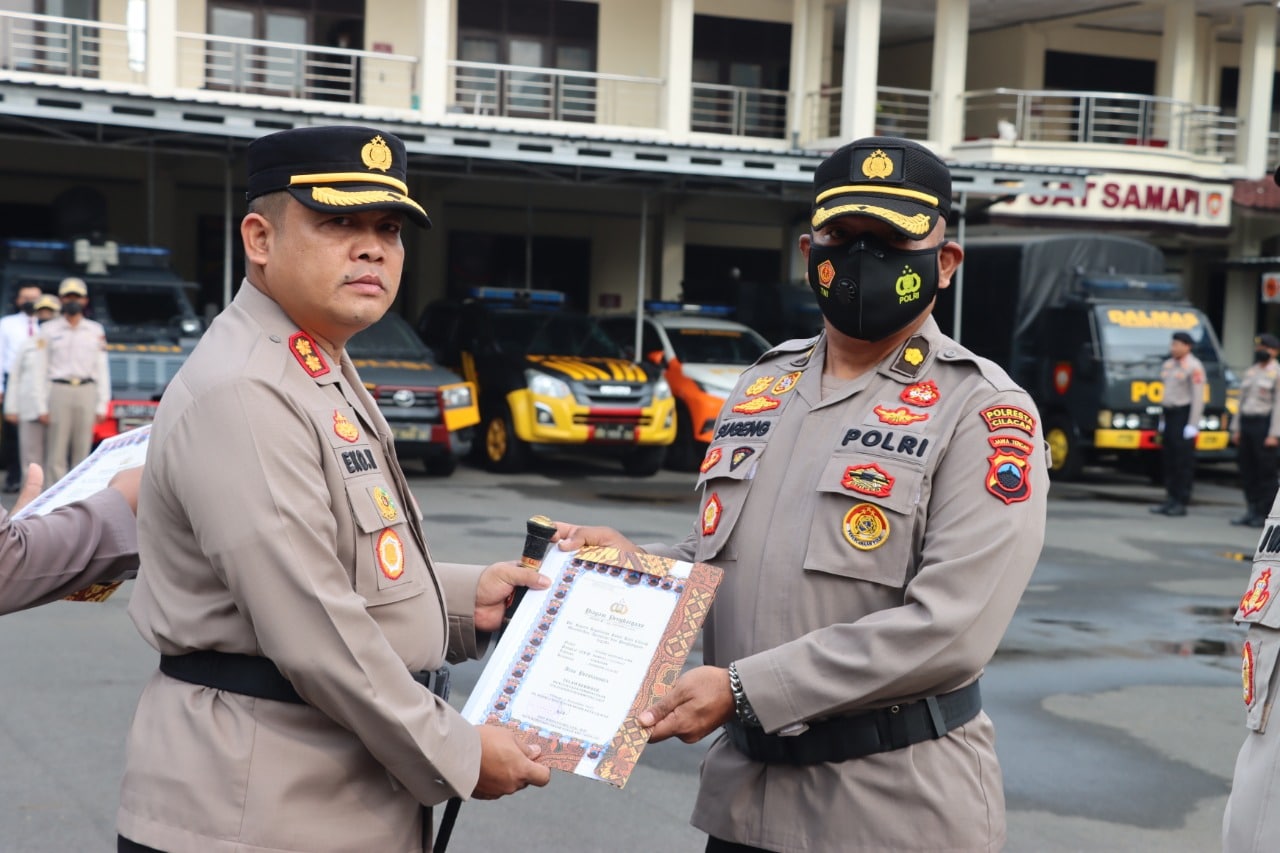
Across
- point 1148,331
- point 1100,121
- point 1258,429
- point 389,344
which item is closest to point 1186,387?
point 1258,429

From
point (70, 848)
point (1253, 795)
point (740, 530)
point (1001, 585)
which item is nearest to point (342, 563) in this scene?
point (740, 530)

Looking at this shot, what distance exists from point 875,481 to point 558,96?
2338cm

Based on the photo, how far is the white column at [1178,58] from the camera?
26.2 meters

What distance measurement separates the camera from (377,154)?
8.27ft

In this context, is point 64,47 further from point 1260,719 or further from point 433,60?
point 1260,719

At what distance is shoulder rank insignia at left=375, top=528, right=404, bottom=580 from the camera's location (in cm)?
246

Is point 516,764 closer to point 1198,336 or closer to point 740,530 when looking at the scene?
point 740,530

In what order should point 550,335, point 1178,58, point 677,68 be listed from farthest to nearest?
point 1178,58
point 677,68
point 550,335

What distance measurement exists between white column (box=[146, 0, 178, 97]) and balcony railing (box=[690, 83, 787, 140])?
9169mm

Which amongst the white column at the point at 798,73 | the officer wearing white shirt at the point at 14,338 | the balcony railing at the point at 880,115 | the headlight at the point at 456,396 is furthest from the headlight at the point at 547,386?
the balcony railing at the point at 880,115

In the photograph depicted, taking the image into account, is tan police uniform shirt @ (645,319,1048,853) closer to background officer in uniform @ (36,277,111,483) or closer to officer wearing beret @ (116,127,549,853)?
officer wearing beret @ (116,127,549,853)

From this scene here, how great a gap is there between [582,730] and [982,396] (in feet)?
3.18

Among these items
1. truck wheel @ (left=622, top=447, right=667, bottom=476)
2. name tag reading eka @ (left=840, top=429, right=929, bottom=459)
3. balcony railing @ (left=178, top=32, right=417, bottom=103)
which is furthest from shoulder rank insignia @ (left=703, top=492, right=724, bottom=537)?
balcony railing @ (left=178, top=32, right=417, bottom=103)

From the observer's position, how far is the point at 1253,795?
8.05 feet
